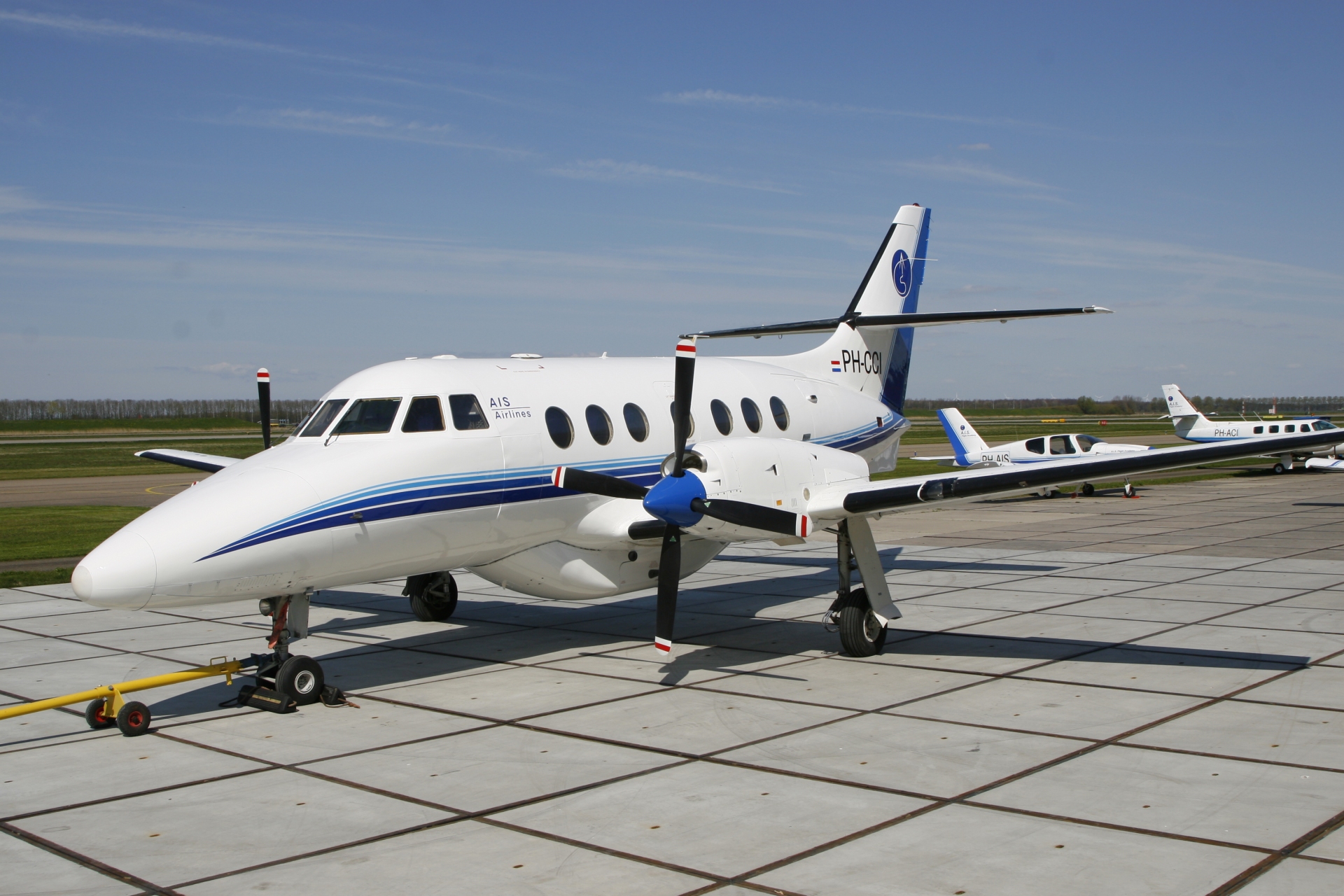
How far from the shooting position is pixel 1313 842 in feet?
21.1

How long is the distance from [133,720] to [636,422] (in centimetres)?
629

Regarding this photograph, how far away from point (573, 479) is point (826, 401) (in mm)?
6391

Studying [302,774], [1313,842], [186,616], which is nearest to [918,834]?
[1313,842]

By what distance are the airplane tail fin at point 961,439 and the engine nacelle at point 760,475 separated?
2584cm

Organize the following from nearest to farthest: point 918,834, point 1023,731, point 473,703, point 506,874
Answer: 1. point 506,874
2. point 918,834
3. point 1023,731
4. point 473,703

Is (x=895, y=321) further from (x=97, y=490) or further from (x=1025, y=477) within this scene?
(x=97, y=490)

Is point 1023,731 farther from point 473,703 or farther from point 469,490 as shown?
point 469,490

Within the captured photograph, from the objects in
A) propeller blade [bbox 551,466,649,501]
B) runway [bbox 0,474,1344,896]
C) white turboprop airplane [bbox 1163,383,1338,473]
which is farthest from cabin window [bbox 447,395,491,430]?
white turboprop airplane [bbox 1163,383,1338,473]

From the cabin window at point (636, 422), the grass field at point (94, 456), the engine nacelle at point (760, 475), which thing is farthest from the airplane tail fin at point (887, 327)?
A: the grass field at point (94, 456)

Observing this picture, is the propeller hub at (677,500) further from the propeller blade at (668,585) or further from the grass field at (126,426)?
the grass field at (126,426)

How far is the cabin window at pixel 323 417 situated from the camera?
10.9 metres

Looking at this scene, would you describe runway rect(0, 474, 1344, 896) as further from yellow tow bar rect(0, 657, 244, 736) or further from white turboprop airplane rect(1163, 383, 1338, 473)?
white turboprop airplane rect(1163, 383, 1338, 473)

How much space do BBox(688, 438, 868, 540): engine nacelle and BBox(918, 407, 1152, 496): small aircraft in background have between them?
24967mm

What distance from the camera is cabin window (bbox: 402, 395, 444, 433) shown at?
11.0 meters
